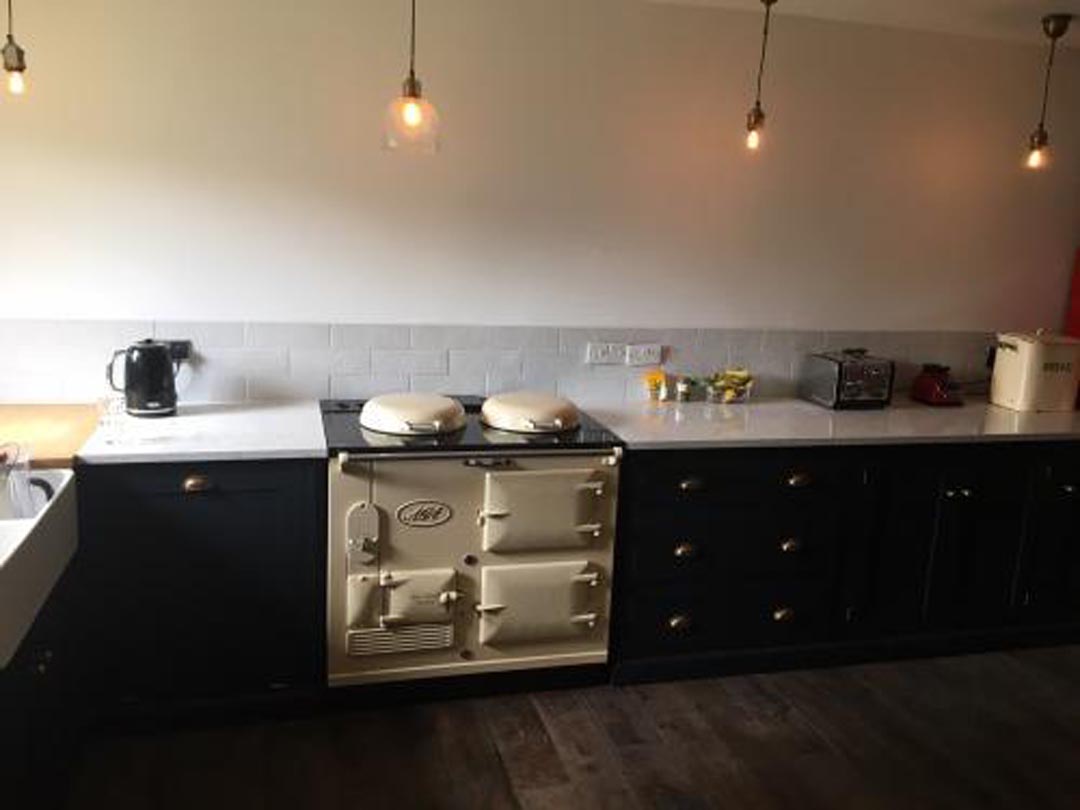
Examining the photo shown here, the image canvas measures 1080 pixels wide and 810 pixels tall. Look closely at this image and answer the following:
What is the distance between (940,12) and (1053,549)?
186cm

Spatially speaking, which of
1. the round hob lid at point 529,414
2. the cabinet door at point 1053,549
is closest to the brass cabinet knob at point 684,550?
the round hob lid at point 529,414

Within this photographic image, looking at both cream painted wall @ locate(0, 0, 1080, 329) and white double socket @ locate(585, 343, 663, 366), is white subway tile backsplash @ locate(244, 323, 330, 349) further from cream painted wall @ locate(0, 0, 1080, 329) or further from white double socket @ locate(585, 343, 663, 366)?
white double socket @ locate(585, 343, 663, 366)

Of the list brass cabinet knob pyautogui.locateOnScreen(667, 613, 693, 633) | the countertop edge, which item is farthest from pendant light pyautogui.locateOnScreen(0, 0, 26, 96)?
brass cabinet knob pyautogui.locateOnScreen(667, 613, 693, 633)

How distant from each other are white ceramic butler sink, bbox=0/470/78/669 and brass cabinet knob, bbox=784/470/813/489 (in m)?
1.98

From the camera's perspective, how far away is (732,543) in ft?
9.24

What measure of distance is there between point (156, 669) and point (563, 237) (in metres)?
1.82

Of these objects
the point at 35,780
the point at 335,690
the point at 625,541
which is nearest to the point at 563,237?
the point at 625,541

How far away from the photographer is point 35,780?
184 centimetres

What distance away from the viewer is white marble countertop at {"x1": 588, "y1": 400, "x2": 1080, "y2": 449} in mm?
2762

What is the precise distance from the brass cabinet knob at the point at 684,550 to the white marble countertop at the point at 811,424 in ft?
1.02

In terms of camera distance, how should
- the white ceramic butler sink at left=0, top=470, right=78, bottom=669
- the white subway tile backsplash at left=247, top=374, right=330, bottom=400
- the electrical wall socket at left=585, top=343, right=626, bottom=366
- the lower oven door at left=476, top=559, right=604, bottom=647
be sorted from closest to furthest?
the white ceramic butler sink at left=0, top=470, right=78, bottom=669 < the lower oven door at left=476, top=559, right=604, bottom=647 < the white subway tile backsplash at left=247, top=374, right=330, bottom=400 < the electrical wall socket at left=585, top=343, right=626, bottom=366

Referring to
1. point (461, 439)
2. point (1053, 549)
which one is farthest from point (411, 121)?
point (1053, 549)

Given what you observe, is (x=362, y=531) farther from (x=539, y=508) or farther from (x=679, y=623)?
(x=679, y=623)

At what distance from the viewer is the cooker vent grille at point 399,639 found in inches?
99.7
